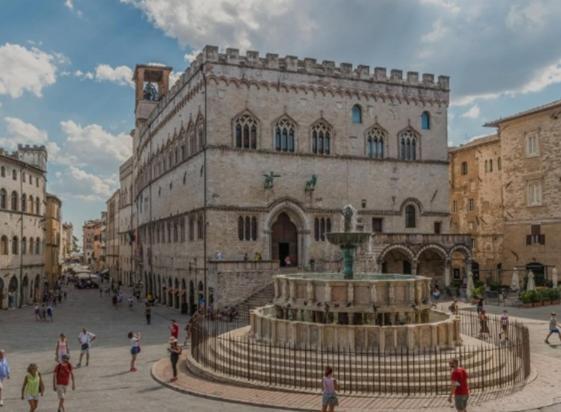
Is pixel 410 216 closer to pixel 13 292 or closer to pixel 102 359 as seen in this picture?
pixel 102 359

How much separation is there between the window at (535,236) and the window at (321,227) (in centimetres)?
1633

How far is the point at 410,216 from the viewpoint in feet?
140

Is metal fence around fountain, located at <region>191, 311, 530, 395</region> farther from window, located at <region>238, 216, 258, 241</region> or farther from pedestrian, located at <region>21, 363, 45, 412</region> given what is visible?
window, located at <region>238, 216, 258, 241</region>

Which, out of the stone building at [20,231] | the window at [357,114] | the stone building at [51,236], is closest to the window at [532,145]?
the window at [357,114]

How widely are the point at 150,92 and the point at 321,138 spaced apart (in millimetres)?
27156

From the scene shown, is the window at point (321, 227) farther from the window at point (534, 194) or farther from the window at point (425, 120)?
the window at point (534, 194)

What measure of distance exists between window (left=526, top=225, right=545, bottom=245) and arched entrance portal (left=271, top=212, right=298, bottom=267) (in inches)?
734

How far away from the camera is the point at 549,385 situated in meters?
16.0

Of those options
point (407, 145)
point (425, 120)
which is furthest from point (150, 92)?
point (425, 120)

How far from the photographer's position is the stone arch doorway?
1740 inches

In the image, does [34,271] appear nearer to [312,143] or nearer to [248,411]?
[312,143]

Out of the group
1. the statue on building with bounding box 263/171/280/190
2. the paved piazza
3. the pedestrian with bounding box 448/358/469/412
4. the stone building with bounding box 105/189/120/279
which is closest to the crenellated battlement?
the statue on building with bounding box 263/171/280/190

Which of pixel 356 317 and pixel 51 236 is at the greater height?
pixel 51 236

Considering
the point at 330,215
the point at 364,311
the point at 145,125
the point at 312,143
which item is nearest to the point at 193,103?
the point at 312,143
